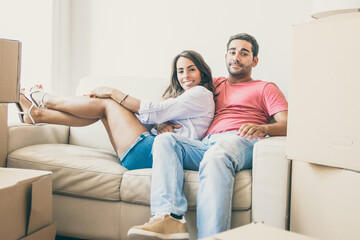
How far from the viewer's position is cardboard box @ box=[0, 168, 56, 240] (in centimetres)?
115

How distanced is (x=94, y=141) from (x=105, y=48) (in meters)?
0.88

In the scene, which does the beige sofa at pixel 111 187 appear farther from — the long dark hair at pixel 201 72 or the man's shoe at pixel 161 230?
the long dark hair at pixel 201 72

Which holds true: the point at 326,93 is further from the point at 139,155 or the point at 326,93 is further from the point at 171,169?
the point at 139,155

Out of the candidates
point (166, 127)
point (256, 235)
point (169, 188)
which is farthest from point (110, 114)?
point (256, 235)

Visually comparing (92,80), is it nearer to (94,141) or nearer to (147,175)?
(94,141)

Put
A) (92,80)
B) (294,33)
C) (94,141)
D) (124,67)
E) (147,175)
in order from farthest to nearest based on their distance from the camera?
1. (124,67)
2. (92,80)
3. (94,141)
4. (147,175)
5. (294,33)

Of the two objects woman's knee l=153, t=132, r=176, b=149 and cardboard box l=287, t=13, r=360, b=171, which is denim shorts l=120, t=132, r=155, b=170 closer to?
woman's knee l=153, t=132, r=176, b=149

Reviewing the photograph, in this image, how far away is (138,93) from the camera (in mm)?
2117

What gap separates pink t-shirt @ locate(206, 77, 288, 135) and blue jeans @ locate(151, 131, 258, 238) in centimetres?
28

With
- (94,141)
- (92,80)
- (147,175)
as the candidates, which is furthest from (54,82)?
(147,175)

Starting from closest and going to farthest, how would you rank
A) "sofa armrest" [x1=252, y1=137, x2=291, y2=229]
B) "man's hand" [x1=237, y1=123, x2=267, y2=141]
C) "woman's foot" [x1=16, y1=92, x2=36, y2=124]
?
"sofa armrest" [x1=252, y1=137, x2=291, y2=229]
"man's hand" [x1=237, y1=123, x2=267, y2=141]
"woman's foot" [x1=16, y1=92, x2=36, y2=124]

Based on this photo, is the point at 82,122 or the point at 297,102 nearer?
the point at 297,102

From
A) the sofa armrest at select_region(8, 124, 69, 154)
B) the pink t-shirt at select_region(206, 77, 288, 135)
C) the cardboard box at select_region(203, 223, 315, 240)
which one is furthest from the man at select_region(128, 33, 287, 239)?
the sofa armrest at select_region(8, 124, 69, 154)

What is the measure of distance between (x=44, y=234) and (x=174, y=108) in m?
0.78
